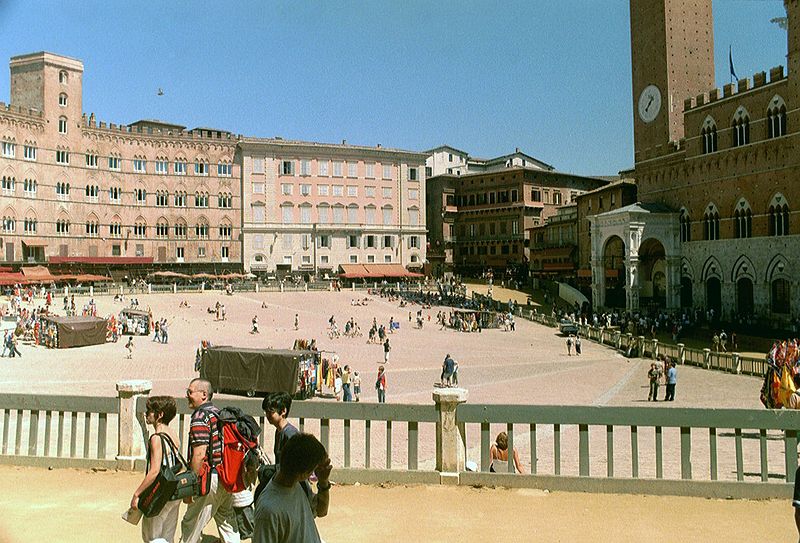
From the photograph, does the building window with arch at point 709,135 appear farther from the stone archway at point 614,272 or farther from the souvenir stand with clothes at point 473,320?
the souvenir stand with clothes at point 473,320

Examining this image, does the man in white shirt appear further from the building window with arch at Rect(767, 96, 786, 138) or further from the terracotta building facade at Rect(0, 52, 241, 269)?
the terracotta building facade at Rect(0, 52, 241, 269)

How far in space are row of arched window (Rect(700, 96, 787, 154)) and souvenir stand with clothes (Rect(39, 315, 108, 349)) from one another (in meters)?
38.7

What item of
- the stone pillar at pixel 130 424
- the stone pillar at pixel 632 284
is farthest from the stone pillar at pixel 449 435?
the stone pillar at pixel 632 284

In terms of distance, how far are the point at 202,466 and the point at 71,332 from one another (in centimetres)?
3110

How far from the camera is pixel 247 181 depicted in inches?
2859

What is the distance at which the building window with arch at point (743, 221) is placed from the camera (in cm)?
4141

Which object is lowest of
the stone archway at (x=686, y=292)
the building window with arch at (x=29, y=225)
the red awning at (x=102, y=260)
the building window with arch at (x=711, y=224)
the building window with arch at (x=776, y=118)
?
the stone archway at (x=686, y=292)

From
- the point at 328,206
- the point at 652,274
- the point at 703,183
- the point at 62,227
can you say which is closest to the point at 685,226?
the point at 703,183

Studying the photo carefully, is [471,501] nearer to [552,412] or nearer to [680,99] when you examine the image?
[552,412]

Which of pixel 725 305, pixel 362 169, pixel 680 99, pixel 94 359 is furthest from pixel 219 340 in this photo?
pixel 362 169

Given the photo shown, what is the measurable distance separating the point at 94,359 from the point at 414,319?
865 inches

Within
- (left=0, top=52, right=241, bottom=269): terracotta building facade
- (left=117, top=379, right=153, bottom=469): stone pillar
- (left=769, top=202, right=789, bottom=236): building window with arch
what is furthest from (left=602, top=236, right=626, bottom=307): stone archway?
(left=117, top=379, right=153, bottom=469): stone pillar

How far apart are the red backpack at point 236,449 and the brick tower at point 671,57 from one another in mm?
49837

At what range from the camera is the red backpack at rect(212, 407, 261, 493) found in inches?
228
